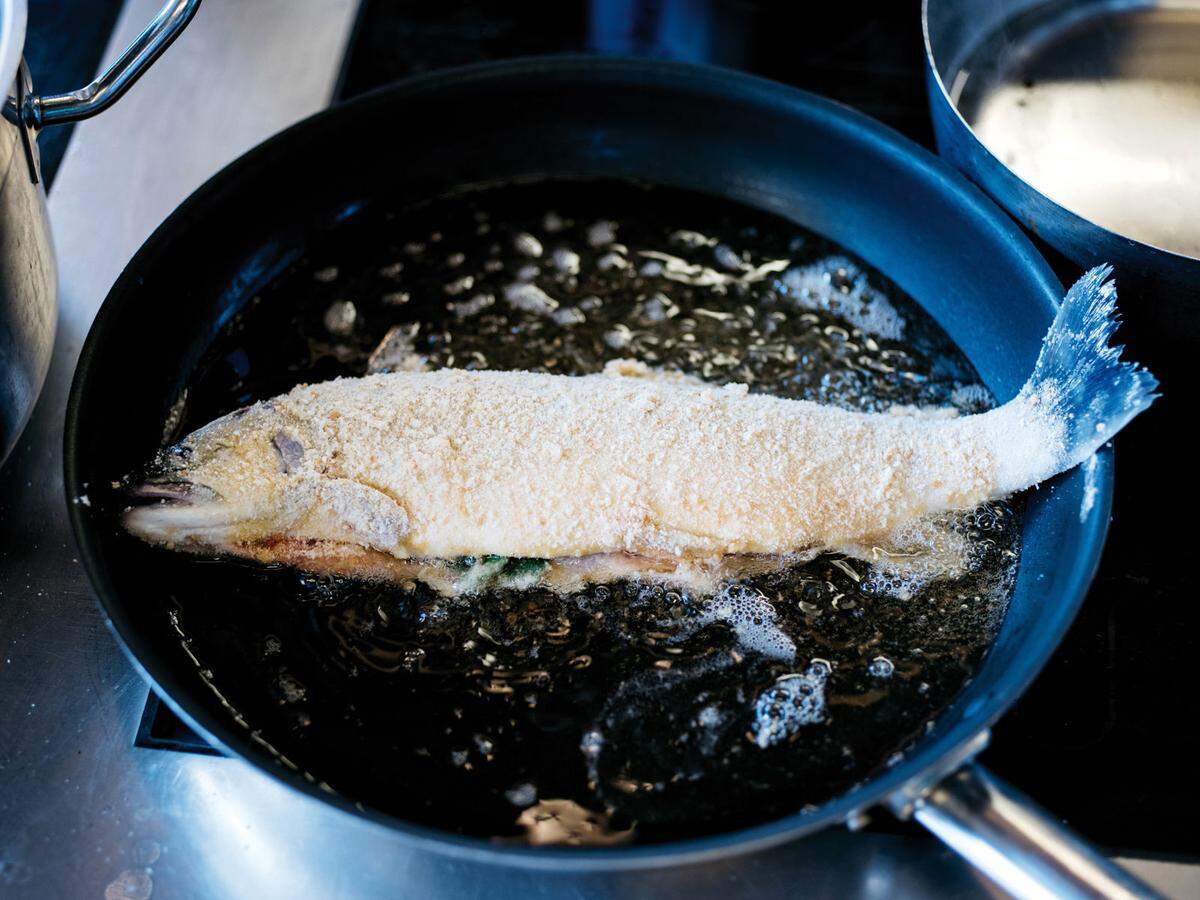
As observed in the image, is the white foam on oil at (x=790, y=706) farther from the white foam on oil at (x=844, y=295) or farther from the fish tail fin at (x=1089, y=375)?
the white foam on oil at (x=844, y=295)

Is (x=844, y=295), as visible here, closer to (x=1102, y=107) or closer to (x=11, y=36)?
(x=1102, y=107)

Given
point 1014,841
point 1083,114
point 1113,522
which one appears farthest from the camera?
point 1083,114

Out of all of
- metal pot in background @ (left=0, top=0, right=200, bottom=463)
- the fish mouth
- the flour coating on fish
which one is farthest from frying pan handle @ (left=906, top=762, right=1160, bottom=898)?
metal pot in background @ (left=0, top=0, right=200, bottom=463)

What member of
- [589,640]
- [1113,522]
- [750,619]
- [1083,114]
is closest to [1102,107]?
[1083,114]

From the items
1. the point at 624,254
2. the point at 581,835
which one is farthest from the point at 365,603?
Result: the point at 624,254

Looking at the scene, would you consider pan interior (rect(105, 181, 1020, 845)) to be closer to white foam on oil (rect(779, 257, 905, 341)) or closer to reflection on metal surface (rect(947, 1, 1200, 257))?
white foam on oil (rect(779, 257, 905, 341))

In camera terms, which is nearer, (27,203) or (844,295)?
(27,203)
